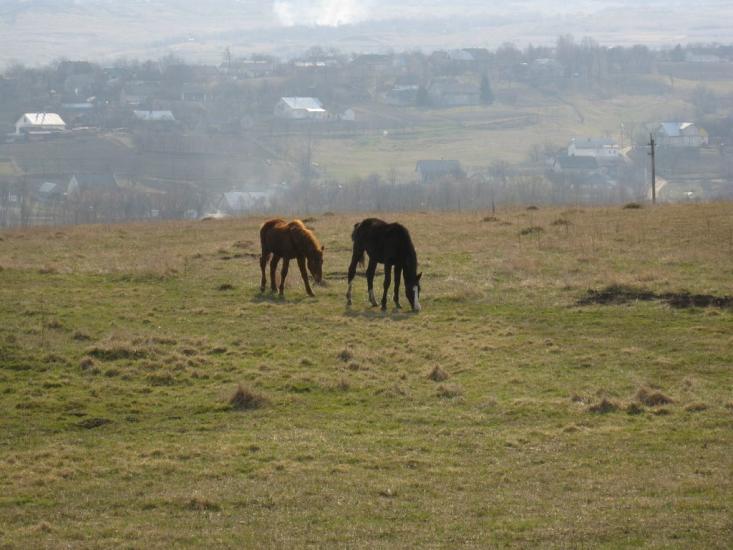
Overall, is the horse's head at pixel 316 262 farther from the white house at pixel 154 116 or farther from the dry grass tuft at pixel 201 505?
the white house at pixel 154 116

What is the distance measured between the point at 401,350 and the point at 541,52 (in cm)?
15208

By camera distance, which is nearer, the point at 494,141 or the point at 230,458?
the point at 230,458

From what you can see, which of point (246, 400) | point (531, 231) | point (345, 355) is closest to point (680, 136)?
point (531, 231)

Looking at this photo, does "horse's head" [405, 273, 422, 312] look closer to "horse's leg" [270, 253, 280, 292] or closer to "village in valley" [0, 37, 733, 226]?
"horse's leg" [270, 253, 280, 292]

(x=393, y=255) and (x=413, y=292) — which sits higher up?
(x=393, y=255)

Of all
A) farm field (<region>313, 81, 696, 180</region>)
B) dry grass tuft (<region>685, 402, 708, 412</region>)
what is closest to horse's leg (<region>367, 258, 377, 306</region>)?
dry grass tuft (<region>685, 402, 708, 412</region>)

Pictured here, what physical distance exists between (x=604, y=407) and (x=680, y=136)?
8818 centimetres

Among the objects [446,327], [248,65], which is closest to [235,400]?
[446,327]

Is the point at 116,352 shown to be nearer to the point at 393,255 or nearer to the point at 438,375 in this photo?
the point at 438,375

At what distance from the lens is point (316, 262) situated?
2309 centimetres

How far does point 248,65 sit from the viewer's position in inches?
6471

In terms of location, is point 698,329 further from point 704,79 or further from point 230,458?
point 704,79

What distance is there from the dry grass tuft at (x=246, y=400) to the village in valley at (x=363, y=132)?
41239 mm

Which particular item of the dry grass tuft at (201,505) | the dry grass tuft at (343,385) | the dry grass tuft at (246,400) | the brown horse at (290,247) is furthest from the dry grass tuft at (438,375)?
the brown horse at (290,247)
